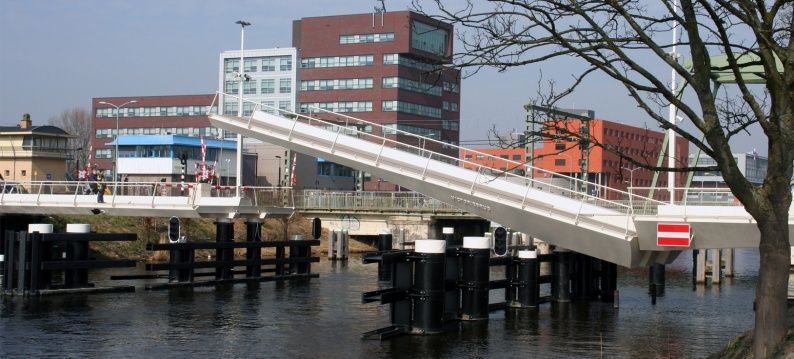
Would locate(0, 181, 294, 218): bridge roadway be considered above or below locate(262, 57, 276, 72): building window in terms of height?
below

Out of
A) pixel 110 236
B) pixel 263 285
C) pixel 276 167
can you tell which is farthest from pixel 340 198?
pixel 110 236

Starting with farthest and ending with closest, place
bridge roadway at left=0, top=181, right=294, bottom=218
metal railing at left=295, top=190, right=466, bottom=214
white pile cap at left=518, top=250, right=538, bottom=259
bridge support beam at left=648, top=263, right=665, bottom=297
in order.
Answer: metal railing at left=295, top=190, right=466, bottom=214, bridge roadway at left=0, top=181, right=294, bottom=218, bridge support beam at left=648, top=263, right=665, bottom=297, white pile cap at left=518, top=250, right=538, bottom=259

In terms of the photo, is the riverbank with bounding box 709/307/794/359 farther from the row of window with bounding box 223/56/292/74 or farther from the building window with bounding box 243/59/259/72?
the building window with bounding box 243/59/259/72

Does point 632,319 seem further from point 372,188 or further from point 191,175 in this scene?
point 372,188

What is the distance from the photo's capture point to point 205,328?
22.8 m

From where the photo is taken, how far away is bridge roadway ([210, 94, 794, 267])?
2456cm

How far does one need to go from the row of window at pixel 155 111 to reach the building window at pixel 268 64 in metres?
13.9

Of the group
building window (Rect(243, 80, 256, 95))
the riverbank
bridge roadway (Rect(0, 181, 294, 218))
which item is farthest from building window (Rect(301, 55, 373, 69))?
the riverbank

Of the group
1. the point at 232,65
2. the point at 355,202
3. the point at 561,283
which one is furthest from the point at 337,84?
the point at 561,283

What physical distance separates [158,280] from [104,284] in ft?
6.67

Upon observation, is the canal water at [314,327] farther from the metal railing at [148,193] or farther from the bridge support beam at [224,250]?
the metal railing at [148,193]

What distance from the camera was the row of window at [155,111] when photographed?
5054 inches

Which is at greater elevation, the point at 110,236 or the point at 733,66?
the point at 733,66

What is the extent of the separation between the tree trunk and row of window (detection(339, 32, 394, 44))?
100325 mm
